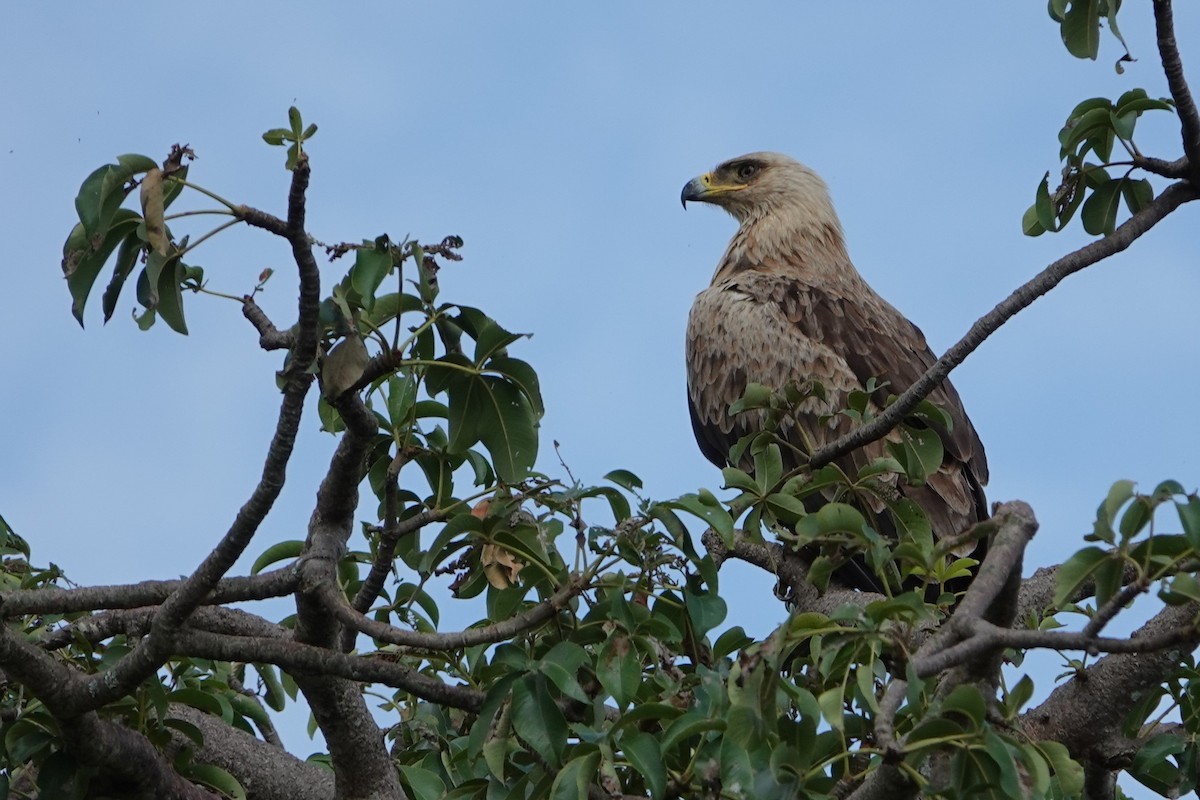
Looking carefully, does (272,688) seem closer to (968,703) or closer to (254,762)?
(254,762)

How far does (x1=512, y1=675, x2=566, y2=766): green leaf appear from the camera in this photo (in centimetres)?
299

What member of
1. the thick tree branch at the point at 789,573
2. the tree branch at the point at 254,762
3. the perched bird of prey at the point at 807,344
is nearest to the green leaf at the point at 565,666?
the tree branch at the point at 254,762

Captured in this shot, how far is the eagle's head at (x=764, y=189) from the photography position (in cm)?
920

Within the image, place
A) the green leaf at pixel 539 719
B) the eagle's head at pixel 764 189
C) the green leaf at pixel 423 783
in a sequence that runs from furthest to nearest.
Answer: the eagle's head at pixel 764 189
the green leaf at pixel 423 783
the green leaf at pixel 539 719

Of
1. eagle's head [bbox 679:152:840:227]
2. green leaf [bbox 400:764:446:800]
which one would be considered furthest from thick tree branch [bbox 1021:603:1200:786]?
eagle's head [bbox 679:152:840:227]

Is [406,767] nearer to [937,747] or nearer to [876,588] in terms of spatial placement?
[937,747]

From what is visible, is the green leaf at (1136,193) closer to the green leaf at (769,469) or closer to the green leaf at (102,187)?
the green leaf at (769,469)

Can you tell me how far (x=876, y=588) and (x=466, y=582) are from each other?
316 cm

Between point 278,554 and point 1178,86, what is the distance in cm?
281

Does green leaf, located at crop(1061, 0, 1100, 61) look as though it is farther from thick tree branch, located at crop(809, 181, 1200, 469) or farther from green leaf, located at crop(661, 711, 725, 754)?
green leaf, located at crop(661, 711, 725, 754)

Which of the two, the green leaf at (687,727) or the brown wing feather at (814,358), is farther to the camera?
the brown wing feather at (814,358)

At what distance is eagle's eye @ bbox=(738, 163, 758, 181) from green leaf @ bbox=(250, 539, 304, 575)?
6.16 m

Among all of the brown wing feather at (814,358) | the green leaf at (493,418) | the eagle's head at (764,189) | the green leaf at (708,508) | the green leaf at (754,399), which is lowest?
the green leaf at (708,508)

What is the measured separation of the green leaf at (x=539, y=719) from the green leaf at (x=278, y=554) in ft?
3.25
